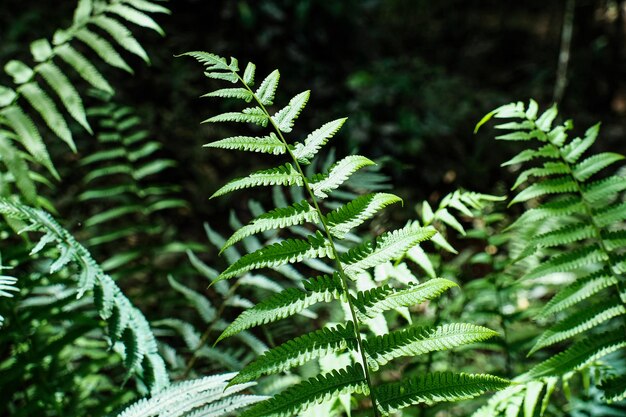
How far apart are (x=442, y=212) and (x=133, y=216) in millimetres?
2710

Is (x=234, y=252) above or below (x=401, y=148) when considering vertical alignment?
below

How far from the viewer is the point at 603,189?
5.04 feet

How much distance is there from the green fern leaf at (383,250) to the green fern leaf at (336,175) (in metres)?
0.15

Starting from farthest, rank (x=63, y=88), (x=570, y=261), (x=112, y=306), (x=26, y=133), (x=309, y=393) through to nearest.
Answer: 1. (x=63, y=88)
2. (x=26, y=133)
3. (x=570, y=261)
4. (x=112, y=306)
5. (x=309, y=393)

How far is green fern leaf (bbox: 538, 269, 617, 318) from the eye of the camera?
1.46 metres

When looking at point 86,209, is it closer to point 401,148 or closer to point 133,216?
point 133,216

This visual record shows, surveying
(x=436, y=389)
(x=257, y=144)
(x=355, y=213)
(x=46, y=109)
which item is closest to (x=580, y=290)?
(x=436, y=389)

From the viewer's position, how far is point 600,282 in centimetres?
148

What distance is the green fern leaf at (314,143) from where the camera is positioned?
112 centimetres

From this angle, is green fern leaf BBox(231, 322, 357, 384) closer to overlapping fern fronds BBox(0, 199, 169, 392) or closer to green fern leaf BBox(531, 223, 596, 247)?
overlapping fern fronds BBox(0, 199, 169, 392)

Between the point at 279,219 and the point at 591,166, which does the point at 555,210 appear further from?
the point at 279,219

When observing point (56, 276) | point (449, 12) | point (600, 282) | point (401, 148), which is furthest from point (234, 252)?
point (449, 12)

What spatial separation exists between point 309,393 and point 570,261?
927 millimetres

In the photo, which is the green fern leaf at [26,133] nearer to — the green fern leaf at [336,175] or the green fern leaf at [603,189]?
the green fern leaf at [336,175]
